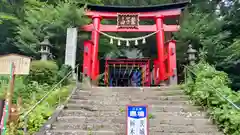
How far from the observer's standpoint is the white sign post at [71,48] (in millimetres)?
11000

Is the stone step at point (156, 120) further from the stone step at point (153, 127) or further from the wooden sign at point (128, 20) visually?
the wooden sign at point (128, 20)

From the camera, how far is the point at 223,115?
5668 mm

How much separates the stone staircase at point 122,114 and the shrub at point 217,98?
0.25m

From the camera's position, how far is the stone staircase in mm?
5707

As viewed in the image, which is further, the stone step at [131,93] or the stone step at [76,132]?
the stone step at [131,93]

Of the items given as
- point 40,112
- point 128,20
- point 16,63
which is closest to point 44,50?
point 128,20

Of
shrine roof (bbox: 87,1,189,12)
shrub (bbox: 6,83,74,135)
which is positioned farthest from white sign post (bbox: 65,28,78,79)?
shrub (bbox: 6,83,74,135)

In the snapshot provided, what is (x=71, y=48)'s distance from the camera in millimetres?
11344

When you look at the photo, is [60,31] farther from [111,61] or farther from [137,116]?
[137,116]

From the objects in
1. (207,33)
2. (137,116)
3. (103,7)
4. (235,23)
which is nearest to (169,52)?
(207,33)

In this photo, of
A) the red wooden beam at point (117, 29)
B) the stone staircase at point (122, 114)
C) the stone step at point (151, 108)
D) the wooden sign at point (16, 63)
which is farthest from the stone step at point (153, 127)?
the red wooden beam at point (117, 29)

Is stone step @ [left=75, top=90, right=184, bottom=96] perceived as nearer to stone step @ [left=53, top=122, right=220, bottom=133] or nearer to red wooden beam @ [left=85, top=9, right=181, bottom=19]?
stone step @ [left=53, top=122, right=220, bottom=133]

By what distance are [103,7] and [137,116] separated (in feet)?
28.6

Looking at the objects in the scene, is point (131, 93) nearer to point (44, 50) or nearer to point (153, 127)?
point (153, 127)
